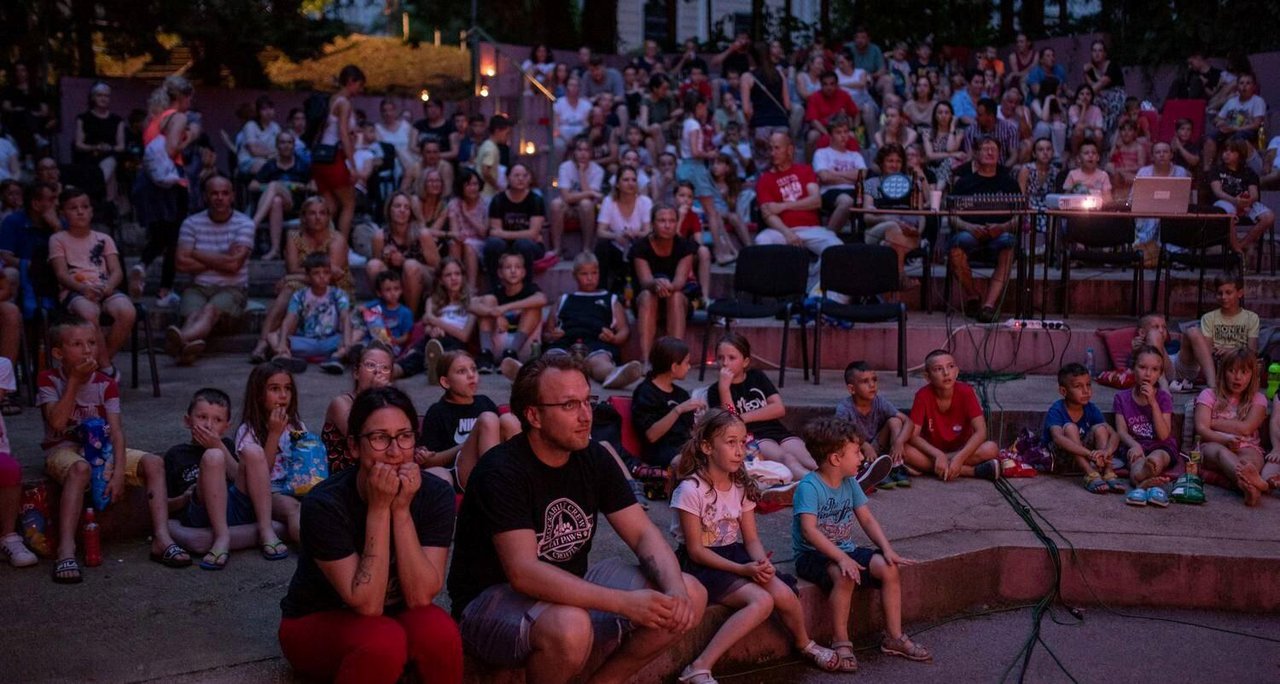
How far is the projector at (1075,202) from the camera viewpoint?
938cm

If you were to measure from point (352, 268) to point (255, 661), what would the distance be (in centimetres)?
695

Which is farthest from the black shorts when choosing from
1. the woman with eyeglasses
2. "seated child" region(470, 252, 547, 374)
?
"seated child" region(470, 252, 547, 374)

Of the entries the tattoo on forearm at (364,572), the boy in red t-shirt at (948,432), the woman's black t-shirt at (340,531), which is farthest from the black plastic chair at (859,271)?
the tattoo on forearm at (364,572)

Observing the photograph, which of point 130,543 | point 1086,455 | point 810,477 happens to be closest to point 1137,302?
point 1086,455

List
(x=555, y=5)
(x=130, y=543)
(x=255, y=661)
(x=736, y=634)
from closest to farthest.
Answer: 1. (x=255, y=661)
2. (x=736, y=634)
3. (x=130, y=543)
4. (x=555, y=5)

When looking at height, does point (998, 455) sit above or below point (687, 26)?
below

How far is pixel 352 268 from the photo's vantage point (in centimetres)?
1100

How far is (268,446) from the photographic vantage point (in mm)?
5812

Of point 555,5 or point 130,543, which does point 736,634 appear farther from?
point 555,5

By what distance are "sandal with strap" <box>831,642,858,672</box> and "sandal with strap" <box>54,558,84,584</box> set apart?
3.00 m

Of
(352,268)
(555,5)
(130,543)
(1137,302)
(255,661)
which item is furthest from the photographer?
(555,5)

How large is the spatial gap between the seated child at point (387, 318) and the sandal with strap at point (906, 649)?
16.3ft

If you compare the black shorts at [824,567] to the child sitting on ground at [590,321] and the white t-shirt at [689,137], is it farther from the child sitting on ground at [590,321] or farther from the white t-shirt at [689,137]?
the white t-shirt at [689,137]

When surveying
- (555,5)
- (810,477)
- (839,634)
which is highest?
(555,5)
